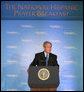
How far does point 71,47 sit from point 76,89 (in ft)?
4.54

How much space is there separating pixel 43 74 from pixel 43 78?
2.4 inches

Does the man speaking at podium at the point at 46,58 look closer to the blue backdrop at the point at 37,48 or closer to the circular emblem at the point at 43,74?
the circular emblem at the point at 43,74

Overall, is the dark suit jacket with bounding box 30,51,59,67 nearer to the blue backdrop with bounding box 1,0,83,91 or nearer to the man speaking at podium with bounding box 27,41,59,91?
the man speaking at podium with bounding box 27,41,59,91

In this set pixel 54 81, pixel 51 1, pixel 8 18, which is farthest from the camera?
pixel 8 18

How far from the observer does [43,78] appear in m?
2.71

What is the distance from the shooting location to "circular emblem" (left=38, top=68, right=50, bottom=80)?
8.91ft

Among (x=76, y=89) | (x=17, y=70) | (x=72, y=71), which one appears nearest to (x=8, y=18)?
(x=17, y=70)

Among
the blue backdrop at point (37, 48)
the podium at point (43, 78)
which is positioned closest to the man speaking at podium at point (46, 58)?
the podium at point (43, 78)

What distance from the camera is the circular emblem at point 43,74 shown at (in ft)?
8.91

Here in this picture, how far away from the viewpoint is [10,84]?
18.5 feet

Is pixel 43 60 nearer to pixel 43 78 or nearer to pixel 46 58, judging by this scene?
pixel 46 58

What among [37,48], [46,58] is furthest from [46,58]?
[37,48]

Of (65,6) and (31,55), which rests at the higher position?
(65,6)

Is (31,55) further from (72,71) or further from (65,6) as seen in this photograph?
(65,6)
